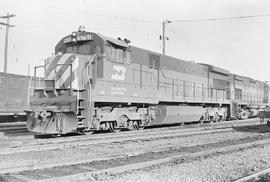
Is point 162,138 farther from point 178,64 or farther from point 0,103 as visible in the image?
point 0,103

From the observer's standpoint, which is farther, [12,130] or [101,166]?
[12,130]

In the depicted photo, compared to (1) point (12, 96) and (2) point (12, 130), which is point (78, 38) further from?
(1) point (12, 96)

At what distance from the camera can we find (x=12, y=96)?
52.9 ft

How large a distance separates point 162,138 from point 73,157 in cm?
404

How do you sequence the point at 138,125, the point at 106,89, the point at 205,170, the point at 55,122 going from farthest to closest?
the point at 138,125
the point at 106,89
the point at 55,122
the point at 205,170

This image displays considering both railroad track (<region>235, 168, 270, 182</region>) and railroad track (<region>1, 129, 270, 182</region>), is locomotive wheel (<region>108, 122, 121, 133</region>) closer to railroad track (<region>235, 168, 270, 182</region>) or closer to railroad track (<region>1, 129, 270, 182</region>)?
railroad track (<region>1, 129, 270, 182</region>)

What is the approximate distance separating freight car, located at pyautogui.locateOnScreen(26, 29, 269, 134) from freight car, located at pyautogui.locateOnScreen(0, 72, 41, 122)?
17.7ft

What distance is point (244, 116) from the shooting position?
76.5ft

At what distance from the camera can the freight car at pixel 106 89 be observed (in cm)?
993

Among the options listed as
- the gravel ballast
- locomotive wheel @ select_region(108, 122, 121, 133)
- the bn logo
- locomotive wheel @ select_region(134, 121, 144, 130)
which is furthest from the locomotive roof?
the gravel ballast

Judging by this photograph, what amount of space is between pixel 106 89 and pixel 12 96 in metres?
7.48

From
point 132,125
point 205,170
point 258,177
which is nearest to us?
point 258,177

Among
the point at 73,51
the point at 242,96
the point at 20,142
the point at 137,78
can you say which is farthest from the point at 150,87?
the point at 242,96

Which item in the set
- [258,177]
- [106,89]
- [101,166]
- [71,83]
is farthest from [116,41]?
[258,177]
